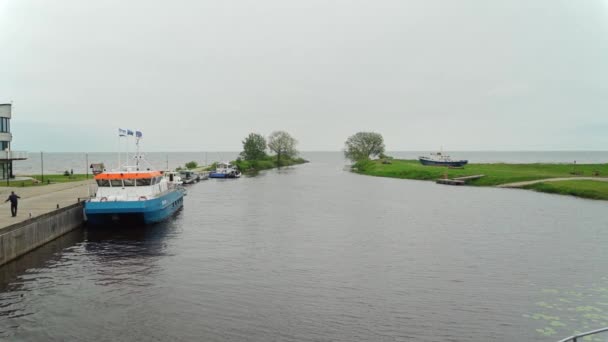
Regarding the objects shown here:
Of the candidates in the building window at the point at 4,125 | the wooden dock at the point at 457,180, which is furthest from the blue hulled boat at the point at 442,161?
the building window at the point at 4,125

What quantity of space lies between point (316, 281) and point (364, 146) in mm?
146049

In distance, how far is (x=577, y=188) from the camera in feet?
209

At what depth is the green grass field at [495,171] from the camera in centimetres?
8231

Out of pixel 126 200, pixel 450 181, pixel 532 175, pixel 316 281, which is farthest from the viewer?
pixel 450 181

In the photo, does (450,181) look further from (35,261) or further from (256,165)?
(256,165)

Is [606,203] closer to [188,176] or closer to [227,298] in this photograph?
[227,298]

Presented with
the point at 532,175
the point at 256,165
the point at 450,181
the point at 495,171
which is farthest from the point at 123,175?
the point at 256,165

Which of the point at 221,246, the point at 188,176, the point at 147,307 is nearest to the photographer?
the point at 147,307

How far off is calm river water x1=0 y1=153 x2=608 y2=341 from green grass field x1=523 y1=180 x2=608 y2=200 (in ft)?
64.9

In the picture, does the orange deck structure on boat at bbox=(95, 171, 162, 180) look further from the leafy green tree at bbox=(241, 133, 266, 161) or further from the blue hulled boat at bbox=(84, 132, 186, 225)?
the leafy green tree at bbox=(241, 133, 266, 161)

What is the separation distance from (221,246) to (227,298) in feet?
37.9

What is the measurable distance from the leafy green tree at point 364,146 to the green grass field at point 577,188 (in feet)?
308

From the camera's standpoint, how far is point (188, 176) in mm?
94375

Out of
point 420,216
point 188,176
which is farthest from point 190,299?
point 188,176
